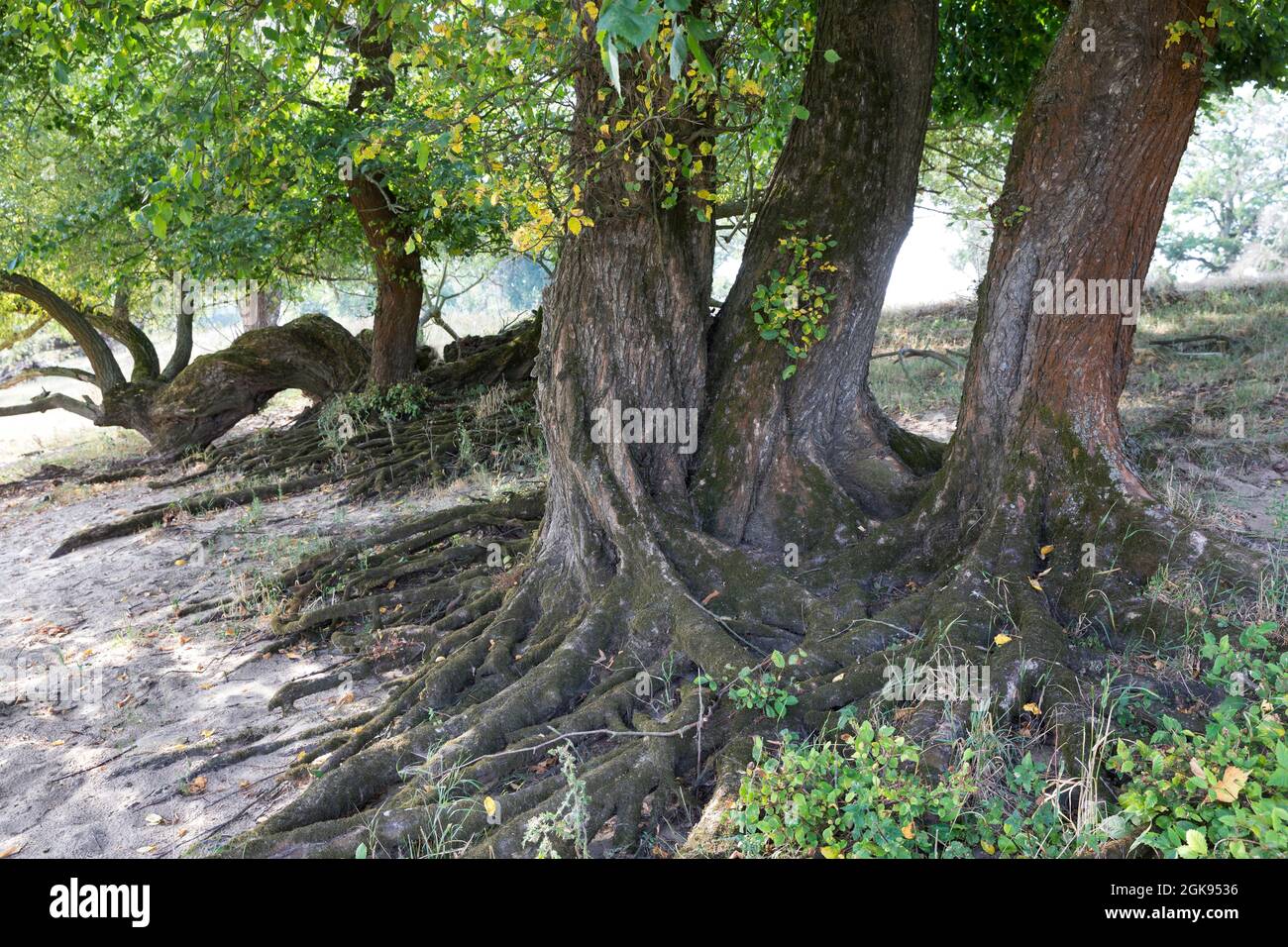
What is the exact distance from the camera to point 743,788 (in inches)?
137

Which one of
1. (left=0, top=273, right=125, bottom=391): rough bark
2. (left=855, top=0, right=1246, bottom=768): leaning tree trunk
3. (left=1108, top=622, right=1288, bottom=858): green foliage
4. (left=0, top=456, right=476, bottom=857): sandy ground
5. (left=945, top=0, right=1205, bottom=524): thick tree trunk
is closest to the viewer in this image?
(left=1108, top=622, right=1288, bottom=858): green foliage

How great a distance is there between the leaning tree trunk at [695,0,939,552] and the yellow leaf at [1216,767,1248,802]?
9.41 feet

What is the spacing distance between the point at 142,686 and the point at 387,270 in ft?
25.8

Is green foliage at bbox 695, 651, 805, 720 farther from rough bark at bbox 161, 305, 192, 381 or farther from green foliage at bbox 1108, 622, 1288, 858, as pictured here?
rough bark at bbox 161, 305, 192, 381

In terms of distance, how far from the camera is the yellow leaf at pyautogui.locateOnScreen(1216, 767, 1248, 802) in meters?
2.95

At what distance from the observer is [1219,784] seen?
9.85 feet

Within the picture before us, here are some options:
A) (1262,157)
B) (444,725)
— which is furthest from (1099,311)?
(1262,157)

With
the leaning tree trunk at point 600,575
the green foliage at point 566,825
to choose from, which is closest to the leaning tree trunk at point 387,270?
the leaning tree trunk at point 600,575

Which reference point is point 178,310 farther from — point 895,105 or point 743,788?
point 743,788

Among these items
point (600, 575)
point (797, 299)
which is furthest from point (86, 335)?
point (797, 299)

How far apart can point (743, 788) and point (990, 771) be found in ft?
3.33

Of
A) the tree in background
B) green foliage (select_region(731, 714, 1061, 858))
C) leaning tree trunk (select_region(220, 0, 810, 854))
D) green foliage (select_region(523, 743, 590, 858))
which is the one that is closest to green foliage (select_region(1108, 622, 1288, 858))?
green foliage (select_region(731, 714, 1061, 858))

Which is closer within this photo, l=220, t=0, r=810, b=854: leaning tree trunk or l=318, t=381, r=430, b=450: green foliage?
l=220, t=0, r=810, b=854: leaning tree trunk

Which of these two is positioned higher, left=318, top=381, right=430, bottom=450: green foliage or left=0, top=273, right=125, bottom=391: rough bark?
left=0, top=273, right=125, bottom=391: rough bark
